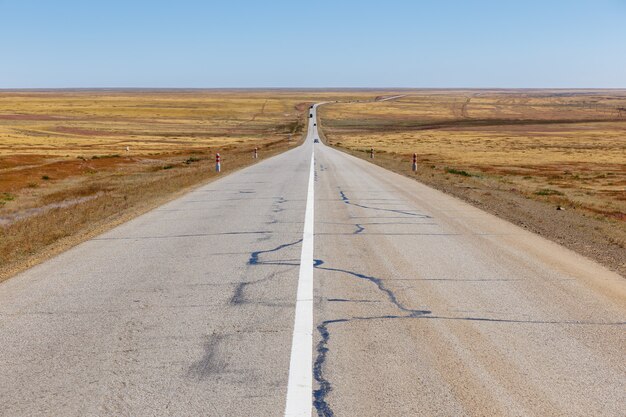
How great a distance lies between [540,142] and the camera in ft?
253

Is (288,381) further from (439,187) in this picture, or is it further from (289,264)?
(439,187)

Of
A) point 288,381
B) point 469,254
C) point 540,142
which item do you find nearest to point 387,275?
point 469,254

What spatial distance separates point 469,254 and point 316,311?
13.3ft

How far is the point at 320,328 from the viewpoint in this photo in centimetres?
612

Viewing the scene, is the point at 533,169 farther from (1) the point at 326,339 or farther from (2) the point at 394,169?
(1) the point at 326,339

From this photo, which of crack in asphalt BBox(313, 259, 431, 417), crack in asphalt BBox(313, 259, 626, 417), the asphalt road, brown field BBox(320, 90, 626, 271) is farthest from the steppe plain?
crack in asphalt BBox(313, 259, 431, 417)

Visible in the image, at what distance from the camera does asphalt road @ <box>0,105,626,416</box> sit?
15.0 ft

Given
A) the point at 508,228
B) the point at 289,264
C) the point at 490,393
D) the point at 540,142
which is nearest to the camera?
the point at 490,393

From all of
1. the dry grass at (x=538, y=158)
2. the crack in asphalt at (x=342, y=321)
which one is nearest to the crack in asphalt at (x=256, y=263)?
the crack in asphalt at (x=342, y=321)

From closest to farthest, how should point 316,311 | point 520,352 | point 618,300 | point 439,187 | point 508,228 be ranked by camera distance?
point 520,352 < point 316,311 < point 618,300 < point 508,228 < point 439,187

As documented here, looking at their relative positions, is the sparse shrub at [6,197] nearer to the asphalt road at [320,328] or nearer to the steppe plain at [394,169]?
the steppe plain at [394,169]

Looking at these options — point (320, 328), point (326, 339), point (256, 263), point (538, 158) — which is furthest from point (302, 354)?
point (538, 158)

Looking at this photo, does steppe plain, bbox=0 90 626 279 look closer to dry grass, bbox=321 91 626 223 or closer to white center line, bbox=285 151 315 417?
dry grass, bbox=321 91 626 223

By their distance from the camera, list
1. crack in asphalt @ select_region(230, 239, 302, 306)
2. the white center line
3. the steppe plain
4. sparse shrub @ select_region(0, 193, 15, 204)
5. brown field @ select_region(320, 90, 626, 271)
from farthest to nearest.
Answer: sparse shrub @ select_region(0, 193, 15, 204), brown field @ select_region(320, 90, 626, 271), the steppe plain, crack in asphalt @ select_region(230, 239, 302, 306), the white center line
